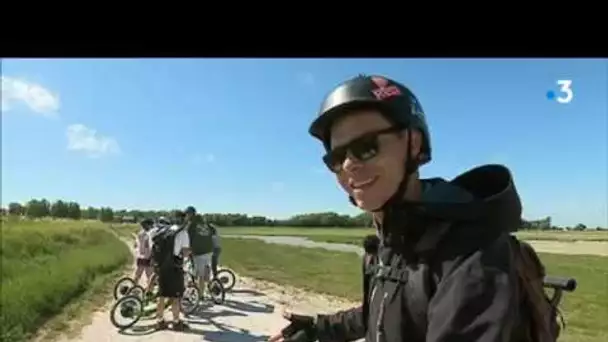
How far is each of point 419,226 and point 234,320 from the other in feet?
10.6

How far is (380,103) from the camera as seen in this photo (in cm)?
59

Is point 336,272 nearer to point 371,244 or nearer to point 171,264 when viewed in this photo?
point 171,264

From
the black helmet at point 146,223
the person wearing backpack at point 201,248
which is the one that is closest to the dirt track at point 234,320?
the person wearing backpack at point 201,248

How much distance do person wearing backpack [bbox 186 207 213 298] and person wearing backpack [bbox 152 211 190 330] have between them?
9 cm

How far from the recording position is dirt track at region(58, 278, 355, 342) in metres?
3.29

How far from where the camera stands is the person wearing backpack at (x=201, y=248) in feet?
12.7

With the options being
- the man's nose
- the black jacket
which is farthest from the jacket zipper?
the man's nose

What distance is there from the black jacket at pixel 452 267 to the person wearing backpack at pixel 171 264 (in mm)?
3173

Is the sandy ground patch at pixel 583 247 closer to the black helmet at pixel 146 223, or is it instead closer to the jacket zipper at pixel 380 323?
the jacket zipper at pixel 380 323

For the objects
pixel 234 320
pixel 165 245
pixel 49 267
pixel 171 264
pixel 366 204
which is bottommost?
pixel 234 320

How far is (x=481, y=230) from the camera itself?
52cm

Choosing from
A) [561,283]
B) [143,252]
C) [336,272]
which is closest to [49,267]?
[143,252]
